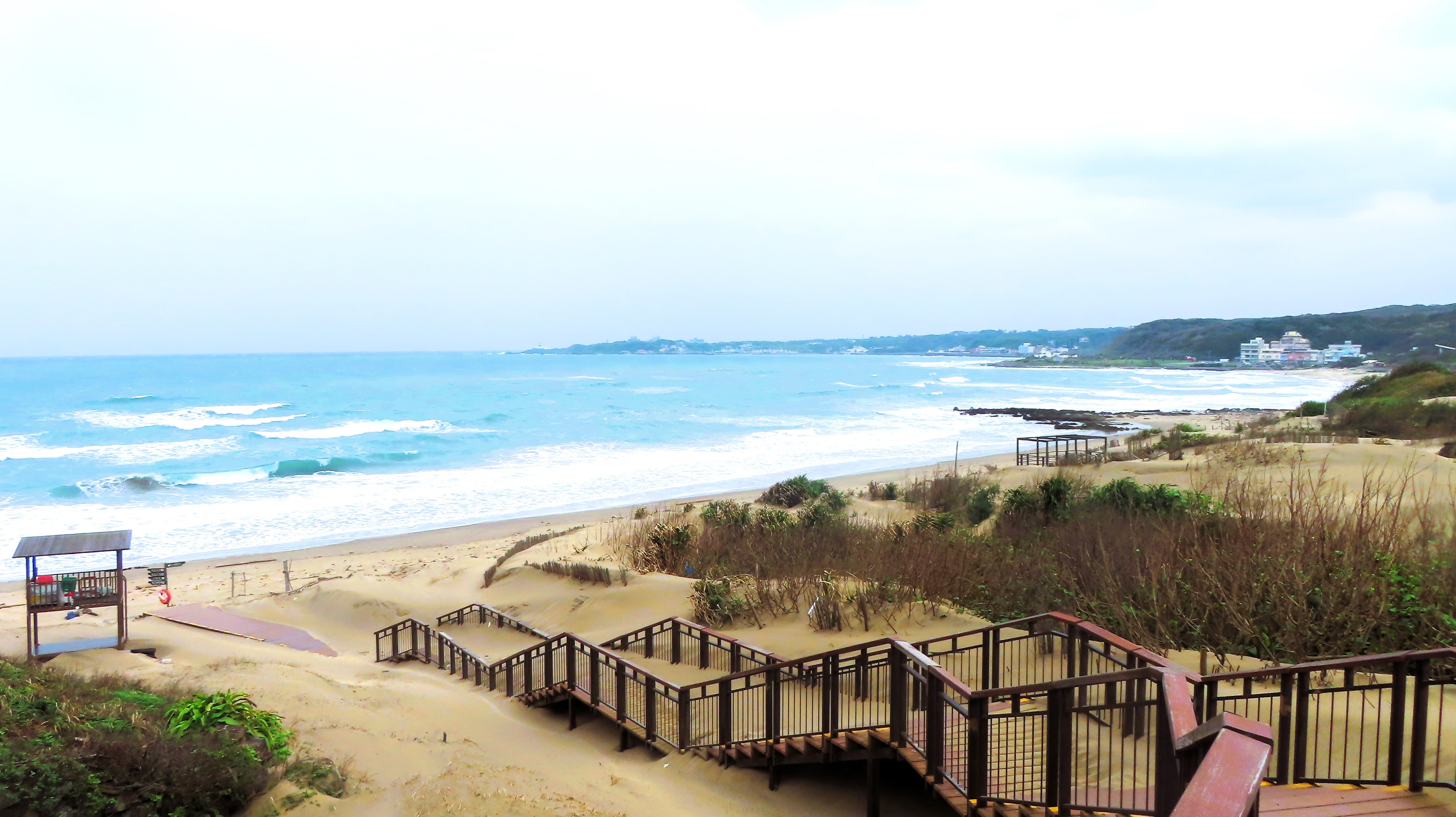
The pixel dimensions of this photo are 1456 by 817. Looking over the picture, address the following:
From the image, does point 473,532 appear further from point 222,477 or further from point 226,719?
point 226,719

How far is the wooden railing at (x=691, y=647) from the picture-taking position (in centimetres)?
1038

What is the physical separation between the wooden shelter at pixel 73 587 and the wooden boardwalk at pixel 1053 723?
10.2m

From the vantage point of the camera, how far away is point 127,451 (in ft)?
172

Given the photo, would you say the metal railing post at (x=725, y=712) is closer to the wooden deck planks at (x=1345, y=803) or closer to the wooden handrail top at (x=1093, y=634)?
the wooden handrail top at (x=1093, y=634)

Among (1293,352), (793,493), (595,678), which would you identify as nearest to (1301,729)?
(595,678)

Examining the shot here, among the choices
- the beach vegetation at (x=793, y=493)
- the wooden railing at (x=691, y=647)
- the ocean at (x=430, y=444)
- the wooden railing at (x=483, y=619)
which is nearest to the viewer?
the wooden railing at (x=691, y=647)

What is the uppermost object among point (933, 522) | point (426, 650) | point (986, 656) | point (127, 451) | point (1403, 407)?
point (1403, 407)

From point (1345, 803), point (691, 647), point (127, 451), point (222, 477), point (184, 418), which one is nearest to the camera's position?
point (1345, 803)

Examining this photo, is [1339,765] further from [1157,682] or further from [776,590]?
[776,590]

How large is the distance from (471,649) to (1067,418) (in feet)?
195

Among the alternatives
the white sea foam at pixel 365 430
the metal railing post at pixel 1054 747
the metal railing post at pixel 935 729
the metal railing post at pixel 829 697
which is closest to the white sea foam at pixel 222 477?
the white sea foam at pixel 365 430

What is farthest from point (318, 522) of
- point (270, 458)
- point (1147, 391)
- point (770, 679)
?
point (1147, 391)

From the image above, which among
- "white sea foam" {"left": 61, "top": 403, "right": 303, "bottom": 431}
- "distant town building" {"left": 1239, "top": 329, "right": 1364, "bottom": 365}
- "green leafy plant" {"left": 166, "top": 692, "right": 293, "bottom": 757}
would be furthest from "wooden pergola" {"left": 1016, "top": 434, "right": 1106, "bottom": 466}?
"distant town building" {"left": 1239, "top": 329, "right": 1364, "bottom": 365}

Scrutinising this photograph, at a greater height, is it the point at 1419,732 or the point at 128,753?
the point at 1419,732
